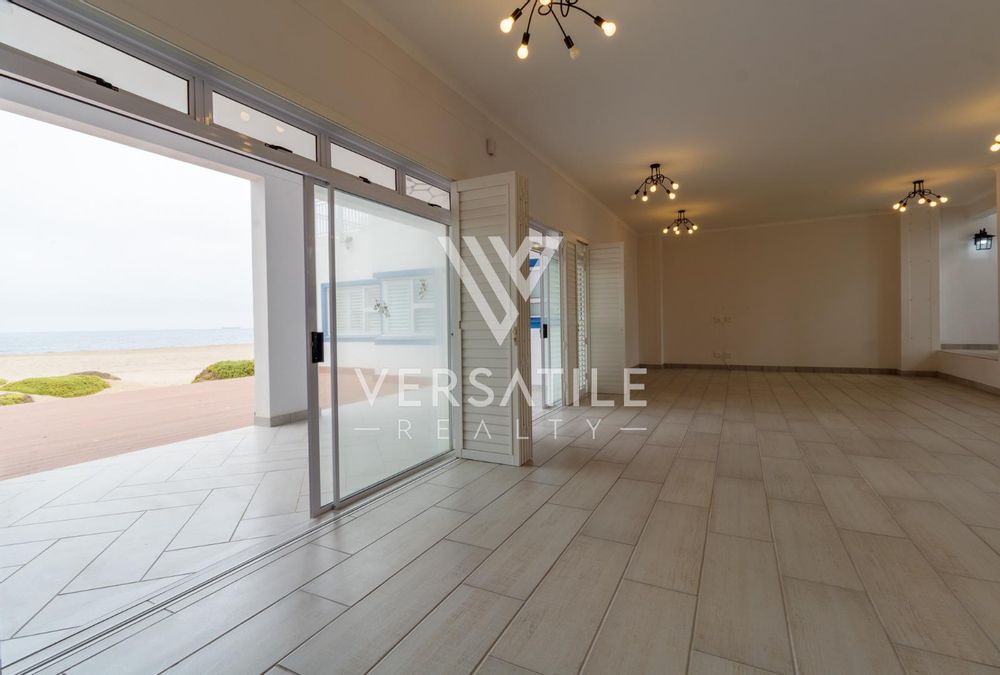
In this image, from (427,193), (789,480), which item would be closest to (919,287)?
(789,480)

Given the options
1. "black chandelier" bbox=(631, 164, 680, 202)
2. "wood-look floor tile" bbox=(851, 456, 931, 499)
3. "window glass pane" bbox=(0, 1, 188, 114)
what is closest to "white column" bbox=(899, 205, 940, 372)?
"black chandelier" bbox=(631, 164, 680, 202)

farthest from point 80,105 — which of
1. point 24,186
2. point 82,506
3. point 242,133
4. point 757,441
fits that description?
point 24,186

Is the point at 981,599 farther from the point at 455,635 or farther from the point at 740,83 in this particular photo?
the point at 740,83

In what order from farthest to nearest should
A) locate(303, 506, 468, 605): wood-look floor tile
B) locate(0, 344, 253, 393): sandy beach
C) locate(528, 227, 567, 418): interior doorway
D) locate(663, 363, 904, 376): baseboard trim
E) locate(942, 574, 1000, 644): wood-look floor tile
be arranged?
locate(0, 344, 253, 393): sandy beach, locate(663, 363, 904, 376): baseboard trim, locate(528, 227, 567, 418): interior doorway, locate(303, 506, 468, 605): wood-look floor tile, locate(942, 574, 1000, 644): wood-look floor tile

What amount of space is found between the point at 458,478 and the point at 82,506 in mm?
2318

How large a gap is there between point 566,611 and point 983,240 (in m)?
10.2

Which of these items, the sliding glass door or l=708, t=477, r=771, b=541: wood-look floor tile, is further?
the sliding glass door

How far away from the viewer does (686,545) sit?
212 cm

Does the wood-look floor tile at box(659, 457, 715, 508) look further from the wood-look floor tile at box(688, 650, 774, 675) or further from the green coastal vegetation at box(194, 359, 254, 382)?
the green coastal vegetation at box(194, 359, 254, 382)

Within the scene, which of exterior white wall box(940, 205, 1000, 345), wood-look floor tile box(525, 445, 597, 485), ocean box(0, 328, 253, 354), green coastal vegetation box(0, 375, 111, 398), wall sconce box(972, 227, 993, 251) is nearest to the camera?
wood-look floor tile box(525, 445, 597, 485)

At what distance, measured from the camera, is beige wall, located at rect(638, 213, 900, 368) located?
28.0 ft

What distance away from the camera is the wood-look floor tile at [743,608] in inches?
55.4

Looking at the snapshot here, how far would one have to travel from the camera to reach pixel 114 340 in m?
12.4

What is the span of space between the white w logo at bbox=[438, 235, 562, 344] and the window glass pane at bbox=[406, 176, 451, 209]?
0.98ft
